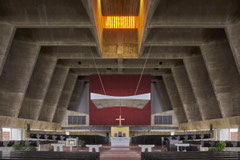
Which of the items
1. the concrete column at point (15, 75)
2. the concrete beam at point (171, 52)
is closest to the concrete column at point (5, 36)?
the concrete column at point (15, 75)

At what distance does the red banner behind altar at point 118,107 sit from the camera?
32.9 meters

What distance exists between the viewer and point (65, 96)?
3425 centimetres

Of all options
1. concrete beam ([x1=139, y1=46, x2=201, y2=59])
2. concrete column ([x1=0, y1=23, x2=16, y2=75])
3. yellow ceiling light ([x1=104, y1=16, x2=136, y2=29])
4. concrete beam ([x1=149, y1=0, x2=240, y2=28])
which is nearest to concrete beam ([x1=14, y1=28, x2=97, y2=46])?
concrete column ([x1=0, y1=23, x2=16, y2=75])

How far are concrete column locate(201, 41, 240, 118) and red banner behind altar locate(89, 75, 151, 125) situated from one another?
37.7ft

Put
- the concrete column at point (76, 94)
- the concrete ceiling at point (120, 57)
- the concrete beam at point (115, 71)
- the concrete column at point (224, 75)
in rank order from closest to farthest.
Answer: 1. the concrete ceiling at point (120, 57)
2. the concrete column at point (224, 75)
3. the concrete beam at point (115, 71)
4. the concrete column at point (76, 94)

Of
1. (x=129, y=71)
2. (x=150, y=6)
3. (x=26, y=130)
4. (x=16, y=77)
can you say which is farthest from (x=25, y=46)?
(x=129, y=71)

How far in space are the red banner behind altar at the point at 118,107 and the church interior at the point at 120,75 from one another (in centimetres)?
11

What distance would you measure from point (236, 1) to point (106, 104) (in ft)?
31.7

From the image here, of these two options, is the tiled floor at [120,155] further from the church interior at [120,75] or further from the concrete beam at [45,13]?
the concrete beam at [45,13]

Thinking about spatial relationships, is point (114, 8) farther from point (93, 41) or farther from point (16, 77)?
point (16, 77)

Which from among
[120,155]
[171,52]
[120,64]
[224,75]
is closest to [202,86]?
[171,52]

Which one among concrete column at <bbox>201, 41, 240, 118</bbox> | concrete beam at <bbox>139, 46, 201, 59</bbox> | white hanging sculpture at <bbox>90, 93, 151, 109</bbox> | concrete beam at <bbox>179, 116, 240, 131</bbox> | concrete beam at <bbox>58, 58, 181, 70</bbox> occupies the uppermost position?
concrete beam at <bbox>139, 46, 201, 59</bbox>

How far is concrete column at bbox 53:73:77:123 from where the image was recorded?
3412 cm

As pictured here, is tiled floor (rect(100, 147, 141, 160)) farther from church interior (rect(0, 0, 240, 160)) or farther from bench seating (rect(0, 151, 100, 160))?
bench seating (rect(0, 151, 100, 160))
